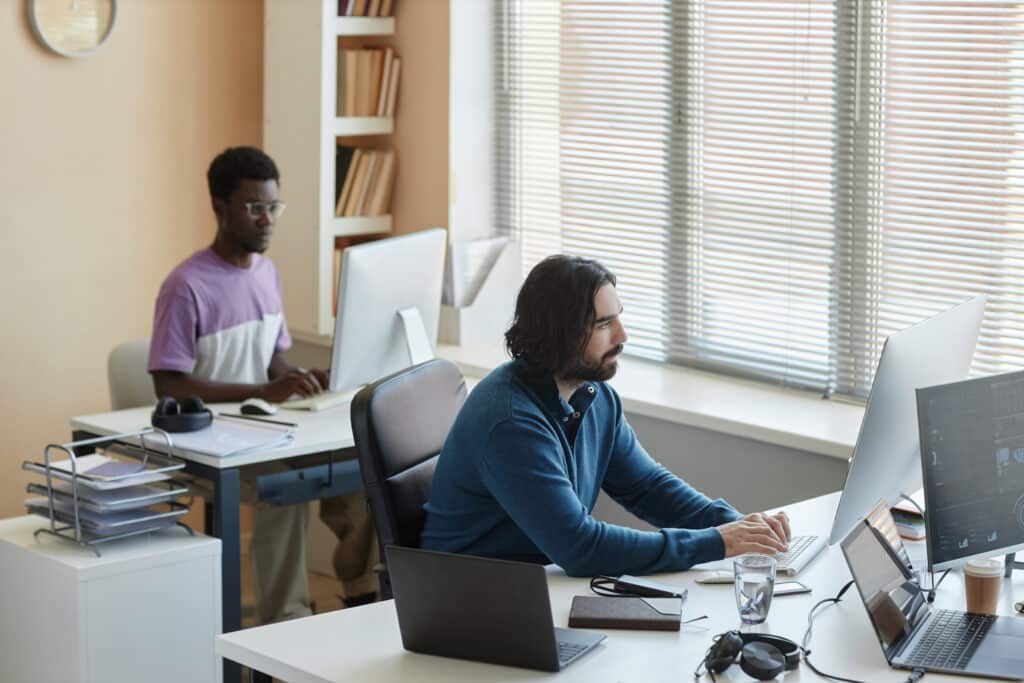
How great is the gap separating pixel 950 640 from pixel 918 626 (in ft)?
0.20

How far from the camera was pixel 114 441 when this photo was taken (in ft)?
11.2

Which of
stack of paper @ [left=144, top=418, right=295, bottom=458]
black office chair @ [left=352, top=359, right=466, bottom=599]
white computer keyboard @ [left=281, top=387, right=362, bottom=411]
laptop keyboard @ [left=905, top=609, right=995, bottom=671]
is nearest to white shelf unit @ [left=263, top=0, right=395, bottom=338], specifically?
white computer keyboard @ [left=281, top=387, right=362, bottom=411]

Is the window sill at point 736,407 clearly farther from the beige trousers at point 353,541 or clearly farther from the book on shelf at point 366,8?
the book on shelf at point 366,8

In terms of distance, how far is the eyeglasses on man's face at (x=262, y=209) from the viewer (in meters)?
3.83

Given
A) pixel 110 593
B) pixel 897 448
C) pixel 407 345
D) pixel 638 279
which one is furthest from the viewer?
pixel 638 279

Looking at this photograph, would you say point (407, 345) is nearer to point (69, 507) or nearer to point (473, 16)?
point (69, 507)

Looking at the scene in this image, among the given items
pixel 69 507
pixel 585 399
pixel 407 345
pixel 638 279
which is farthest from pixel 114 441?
pixel 638 279

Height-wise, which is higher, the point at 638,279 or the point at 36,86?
the point at 36,86

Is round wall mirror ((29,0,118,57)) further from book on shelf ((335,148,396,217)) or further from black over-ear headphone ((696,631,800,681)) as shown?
black over-ear headphone ((696,631,800,681))

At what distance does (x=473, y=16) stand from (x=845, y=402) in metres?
1.75

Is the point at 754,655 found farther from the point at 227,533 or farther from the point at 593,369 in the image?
the point at 227,533

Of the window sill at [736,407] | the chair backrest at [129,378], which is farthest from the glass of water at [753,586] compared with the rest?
the chair backrest at [129,378]

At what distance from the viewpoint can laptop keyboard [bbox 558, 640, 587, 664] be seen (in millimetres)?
2035

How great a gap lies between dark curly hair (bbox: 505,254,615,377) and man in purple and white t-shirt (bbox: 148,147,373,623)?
1.23m
